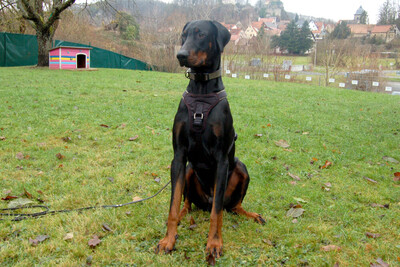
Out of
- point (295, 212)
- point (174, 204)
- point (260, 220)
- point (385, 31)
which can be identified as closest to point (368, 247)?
point (295, 212)

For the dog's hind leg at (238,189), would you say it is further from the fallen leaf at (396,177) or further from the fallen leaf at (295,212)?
the fallen leaf at (396,177)

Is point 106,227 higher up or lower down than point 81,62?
lower down

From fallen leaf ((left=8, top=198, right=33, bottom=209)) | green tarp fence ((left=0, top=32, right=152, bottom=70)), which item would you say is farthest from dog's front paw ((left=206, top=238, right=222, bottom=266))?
green tarp fence ((left=0, top=32, right=152, bottom=70))

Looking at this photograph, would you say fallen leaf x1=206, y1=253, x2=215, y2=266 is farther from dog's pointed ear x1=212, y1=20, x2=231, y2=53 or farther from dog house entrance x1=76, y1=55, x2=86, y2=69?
dog house entrance x1=76, y1=55, x2=86, y2=69

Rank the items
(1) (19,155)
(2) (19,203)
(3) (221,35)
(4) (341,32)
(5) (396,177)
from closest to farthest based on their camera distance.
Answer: (3) (221,35), (2) (19,203), (5) (396,177), (1) (19,155), (4) (341,32)

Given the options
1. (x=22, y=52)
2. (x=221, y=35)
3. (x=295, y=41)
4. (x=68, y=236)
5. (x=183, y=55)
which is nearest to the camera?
(x=183, y=55)

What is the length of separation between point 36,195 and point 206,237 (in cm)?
202

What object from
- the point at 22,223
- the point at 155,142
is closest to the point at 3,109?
the point at 155,142

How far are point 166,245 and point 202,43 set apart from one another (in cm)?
162

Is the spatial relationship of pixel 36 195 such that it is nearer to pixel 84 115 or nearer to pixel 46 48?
pixel 84 115

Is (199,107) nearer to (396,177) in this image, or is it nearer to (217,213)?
(217,213)

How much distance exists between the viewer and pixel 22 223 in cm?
297

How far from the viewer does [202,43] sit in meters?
2.56

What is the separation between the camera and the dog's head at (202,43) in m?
2.48
